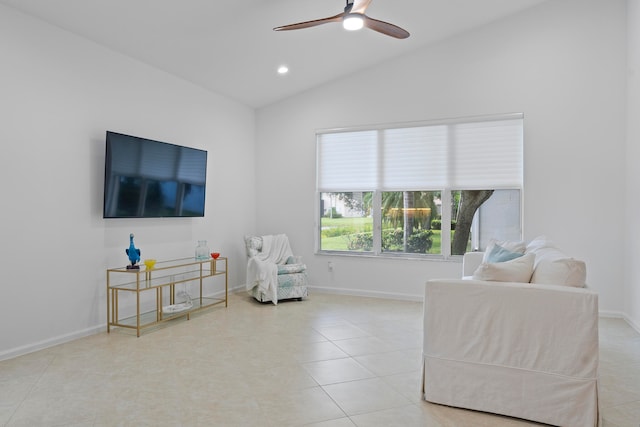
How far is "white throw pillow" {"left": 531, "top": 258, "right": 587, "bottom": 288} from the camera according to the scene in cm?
256

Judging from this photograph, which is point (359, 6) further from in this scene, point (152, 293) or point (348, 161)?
point (152, 293)

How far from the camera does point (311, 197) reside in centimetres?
642

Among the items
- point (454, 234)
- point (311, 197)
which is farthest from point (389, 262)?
point (311, 197)

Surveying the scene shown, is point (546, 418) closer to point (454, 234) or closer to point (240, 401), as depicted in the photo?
point (240, 401)

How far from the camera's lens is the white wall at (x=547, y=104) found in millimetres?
4918

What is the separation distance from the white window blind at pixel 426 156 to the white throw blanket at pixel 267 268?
115cm

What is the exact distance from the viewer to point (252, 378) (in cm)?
311

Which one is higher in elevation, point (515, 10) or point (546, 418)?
point (515, 10)

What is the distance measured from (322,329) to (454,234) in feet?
7.77

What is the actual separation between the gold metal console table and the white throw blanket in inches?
19.0

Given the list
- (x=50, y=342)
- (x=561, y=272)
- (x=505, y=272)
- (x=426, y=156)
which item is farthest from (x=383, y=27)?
(x=50, y=342)

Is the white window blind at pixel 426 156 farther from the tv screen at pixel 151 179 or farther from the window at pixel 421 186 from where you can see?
the tv screen at pixel 151 179

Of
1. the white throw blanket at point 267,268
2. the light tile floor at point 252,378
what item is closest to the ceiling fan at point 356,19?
the light tile floor at point 252,378

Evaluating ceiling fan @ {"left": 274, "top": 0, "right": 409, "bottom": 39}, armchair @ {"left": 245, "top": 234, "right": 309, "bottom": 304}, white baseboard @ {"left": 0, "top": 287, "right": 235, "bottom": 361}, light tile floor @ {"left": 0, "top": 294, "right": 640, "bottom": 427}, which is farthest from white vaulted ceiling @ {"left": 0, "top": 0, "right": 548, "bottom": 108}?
light tile floor @ {"left": 0, "top": 294, "right": 640, "bottom": 427}
